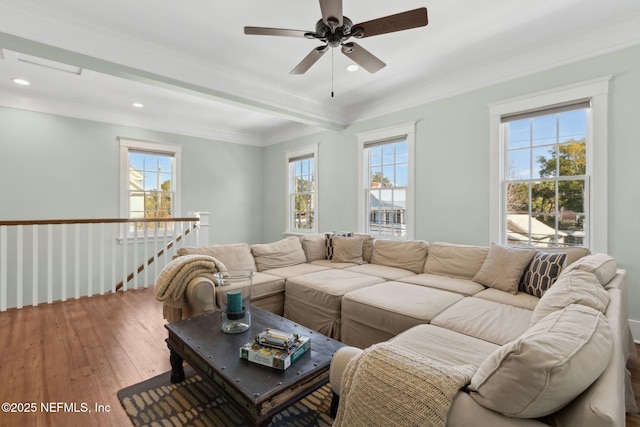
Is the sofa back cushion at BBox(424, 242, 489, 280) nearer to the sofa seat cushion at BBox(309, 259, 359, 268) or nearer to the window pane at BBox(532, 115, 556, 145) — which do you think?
the sofa seat cushion at BBox(309, 259, 359, 268)

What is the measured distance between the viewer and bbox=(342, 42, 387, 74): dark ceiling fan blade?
2.30 metres

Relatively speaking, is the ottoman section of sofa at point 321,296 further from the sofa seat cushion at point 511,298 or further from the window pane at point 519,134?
the window pane at point 519,134

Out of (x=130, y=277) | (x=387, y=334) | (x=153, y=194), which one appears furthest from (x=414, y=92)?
(x=130, y=277)

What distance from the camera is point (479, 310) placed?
6.96ft

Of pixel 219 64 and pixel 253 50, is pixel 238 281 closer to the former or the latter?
pixel 253 50

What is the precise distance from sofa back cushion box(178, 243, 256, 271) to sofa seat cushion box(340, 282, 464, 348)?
50.1 inches

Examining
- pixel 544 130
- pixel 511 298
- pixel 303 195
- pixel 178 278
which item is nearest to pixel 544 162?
pixel 544 130

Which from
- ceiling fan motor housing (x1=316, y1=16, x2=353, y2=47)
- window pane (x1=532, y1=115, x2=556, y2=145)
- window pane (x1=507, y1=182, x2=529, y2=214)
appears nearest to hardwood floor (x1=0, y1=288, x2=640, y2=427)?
window pane (x1=507, y1=182, x2=529, y2=214)

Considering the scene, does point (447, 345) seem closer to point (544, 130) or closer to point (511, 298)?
point (511, 298)

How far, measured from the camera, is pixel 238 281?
6.29 ft

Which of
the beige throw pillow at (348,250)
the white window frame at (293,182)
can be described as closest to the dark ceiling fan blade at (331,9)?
the beige throw pillow at (348,250)

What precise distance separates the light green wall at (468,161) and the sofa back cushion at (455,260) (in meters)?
0.57

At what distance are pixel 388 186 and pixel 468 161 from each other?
1.19 m

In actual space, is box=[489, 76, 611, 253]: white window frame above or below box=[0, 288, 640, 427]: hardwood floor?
above
